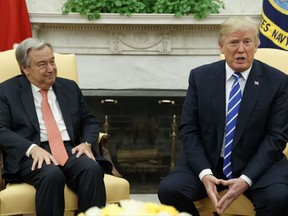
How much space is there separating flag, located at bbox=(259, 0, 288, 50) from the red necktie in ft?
6.47

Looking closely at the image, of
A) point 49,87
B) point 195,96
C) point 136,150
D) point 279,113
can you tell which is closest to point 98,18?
point 136,150

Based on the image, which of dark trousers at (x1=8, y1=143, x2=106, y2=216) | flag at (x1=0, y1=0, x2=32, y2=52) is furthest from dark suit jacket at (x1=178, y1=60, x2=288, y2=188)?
flag at (x1=0, y1=0, x2=32, y2=52)

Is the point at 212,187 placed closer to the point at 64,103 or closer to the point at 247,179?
the point at 247,179

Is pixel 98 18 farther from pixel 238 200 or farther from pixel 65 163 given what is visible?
pixel 238 200

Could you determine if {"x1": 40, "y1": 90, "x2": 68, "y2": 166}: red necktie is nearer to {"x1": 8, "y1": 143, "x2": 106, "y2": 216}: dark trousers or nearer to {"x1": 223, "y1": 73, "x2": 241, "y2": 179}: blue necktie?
{"x1": 8, "y1": 143, "x2": 106, "y2": 216}: dark trousers

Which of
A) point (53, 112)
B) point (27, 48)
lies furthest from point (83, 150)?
point (27, 48)

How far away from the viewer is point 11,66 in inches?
135

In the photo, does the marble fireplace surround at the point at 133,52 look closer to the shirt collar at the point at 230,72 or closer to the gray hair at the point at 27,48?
the gray hair at the point at 27,48

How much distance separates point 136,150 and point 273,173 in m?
2.13

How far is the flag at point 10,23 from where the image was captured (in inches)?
177

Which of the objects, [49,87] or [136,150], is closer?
[49,87]

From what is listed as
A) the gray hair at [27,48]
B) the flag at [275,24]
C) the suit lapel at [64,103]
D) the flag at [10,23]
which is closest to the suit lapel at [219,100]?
the suit lapel at [64,103]

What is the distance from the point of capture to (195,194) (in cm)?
287

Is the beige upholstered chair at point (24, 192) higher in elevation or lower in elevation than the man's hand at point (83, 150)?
lower
